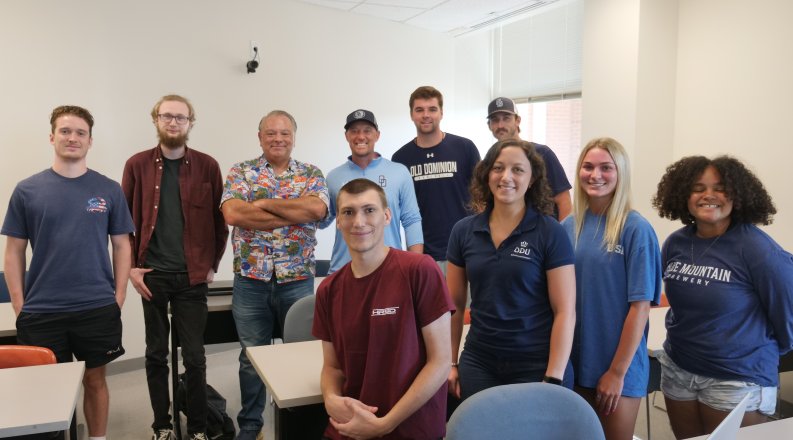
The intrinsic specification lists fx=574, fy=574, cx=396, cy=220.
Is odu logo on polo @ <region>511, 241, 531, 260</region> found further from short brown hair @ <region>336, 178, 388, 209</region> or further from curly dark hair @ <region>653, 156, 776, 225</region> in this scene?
curly dark hair @ <region>653, 156, 776, 225</region>

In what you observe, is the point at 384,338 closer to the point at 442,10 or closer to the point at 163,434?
the point at 163,434

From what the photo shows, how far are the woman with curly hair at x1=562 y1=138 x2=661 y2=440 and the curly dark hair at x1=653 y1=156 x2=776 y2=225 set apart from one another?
0.30 meters

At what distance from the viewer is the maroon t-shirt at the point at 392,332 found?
5.69 ft

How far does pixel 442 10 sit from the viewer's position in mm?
5164

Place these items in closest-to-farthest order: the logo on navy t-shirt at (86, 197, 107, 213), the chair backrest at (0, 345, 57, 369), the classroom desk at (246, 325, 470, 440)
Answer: the classroom desk at (246, 325, 470, 440), the chair backrest at (0, 345, 57, 369), the logo on navy t-shirt at (86, 197, 107, 213)

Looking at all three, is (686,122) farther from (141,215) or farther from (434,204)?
(141,215)

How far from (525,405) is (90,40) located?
13.1 ft

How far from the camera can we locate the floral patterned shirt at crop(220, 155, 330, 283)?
113 inches

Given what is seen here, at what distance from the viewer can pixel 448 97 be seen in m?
6.09


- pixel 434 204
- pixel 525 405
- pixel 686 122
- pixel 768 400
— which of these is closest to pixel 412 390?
pixel 525 405

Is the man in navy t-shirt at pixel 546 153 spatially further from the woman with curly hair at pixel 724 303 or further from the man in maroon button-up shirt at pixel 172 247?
the man in maroon button-up shirt at pixel 172 247

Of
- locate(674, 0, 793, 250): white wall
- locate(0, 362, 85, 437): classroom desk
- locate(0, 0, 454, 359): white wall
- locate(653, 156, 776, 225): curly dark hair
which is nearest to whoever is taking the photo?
locate(0, 362, 85, 437): classroom desk

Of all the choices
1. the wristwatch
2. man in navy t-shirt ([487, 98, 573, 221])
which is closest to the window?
man in navy t-shirt ([487, 98, 573, 221])

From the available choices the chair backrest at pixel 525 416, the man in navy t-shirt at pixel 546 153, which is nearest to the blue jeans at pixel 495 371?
the chair backrest at pixel 525 416
